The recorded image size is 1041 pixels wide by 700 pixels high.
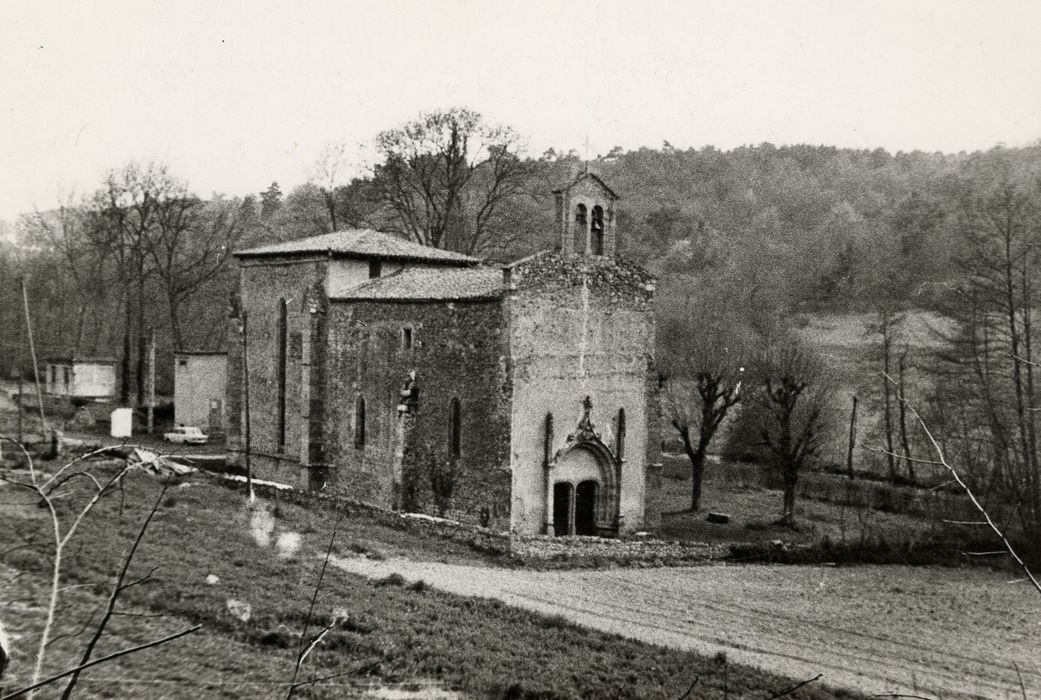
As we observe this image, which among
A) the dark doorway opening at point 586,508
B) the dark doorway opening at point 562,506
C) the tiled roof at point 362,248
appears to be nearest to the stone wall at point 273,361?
the tiled roof at point 362,248

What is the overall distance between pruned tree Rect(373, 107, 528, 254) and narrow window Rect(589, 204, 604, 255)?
19183 mm

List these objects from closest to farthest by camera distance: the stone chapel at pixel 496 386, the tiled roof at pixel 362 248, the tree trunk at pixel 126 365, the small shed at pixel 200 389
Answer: the stone chapel at pixel 496 386 → the tiled roof at pixel 362 248 → the small shed at pixel 200 389 → the tree trunk at pixel 126 365

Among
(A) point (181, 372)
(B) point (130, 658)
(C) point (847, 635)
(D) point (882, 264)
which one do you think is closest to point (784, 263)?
(D) point (882, 264)

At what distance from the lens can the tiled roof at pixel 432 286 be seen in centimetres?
2544

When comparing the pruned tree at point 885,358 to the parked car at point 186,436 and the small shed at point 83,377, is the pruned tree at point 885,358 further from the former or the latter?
the small shed at point 83,377

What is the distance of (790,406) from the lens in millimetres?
31266

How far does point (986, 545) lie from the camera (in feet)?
85.3

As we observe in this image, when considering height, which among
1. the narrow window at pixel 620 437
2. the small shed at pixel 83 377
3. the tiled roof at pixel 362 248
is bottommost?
the narrow window at pixel 620 437

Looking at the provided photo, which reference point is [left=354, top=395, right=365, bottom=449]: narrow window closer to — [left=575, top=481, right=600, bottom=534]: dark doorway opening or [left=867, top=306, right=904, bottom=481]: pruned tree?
[left=575, top=481, right=600, bottom=534]: dark doorway opening

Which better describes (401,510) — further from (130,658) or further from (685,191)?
(685,191)

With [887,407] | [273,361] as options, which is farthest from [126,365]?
[887,407]

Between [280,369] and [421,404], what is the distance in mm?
7782

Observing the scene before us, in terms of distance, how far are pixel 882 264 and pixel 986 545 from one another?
33.4 metres

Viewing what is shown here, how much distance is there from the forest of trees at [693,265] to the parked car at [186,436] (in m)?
5.26
